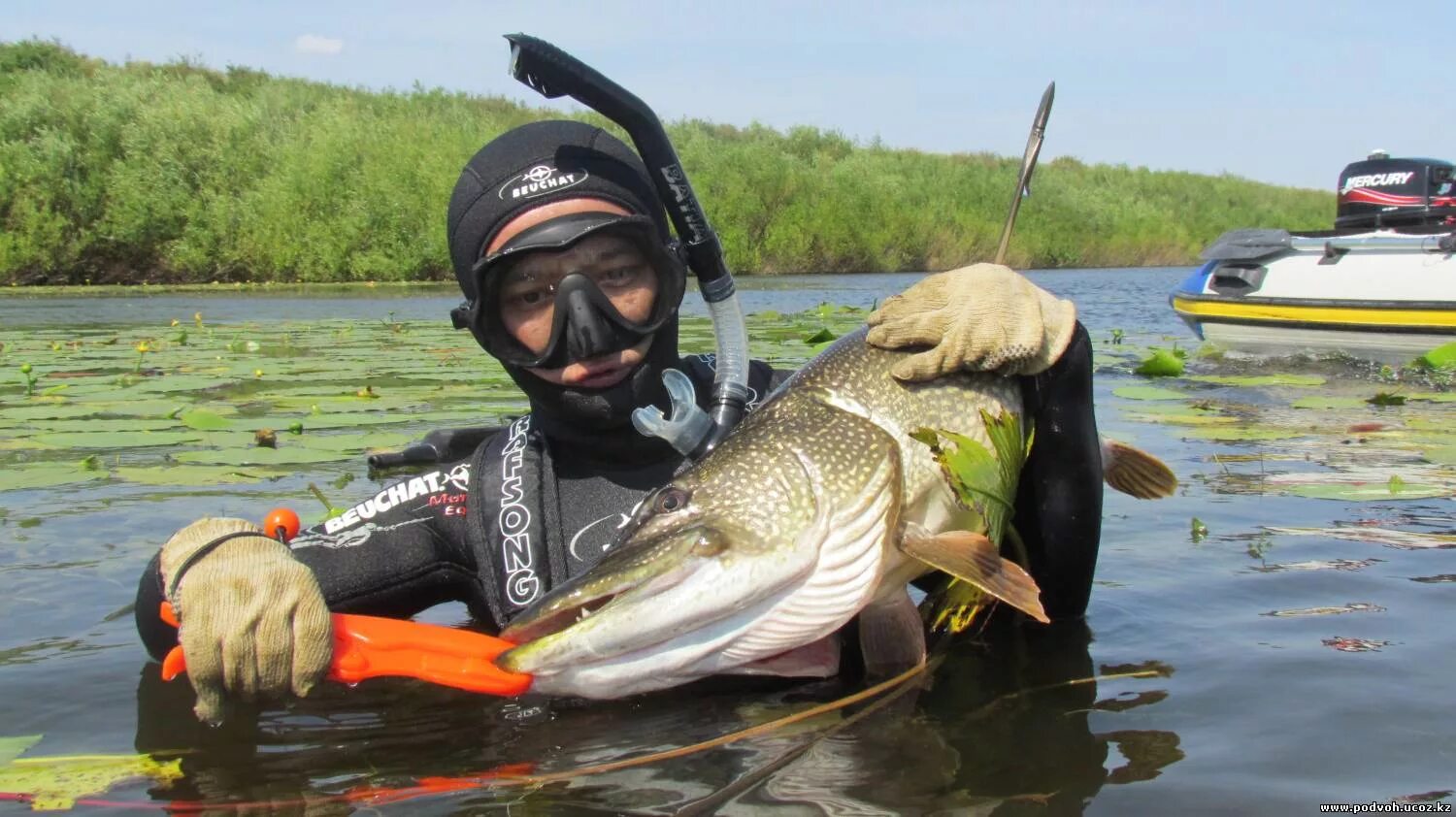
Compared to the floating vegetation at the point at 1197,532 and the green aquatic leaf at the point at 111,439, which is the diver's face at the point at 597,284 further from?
the green aquatic leaf at the point at 111,439

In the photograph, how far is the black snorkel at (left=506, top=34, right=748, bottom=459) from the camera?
2557 mm

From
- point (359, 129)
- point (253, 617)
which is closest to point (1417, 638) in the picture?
point (253, 617)

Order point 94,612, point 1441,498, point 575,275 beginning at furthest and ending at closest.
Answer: point 1441,498 → point 94,612 → point 575,275

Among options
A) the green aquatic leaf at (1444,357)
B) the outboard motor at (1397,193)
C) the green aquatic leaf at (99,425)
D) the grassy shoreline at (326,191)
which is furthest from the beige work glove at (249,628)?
the grassy shoreline at (326,191)

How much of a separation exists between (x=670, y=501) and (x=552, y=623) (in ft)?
0.98

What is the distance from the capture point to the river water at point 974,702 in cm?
200

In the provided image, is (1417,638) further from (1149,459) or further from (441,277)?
(441,277)

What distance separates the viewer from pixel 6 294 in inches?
792

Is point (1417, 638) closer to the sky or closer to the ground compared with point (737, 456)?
closer to the ground

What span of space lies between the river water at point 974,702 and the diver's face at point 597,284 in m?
0.74

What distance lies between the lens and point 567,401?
2783 mm

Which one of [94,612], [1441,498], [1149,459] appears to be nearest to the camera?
[1149,459]

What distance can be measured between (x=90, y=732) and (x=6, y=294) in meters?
20.8

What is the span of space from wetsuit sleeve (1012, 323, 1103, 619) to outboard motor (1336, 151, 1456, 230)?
1031 cm
